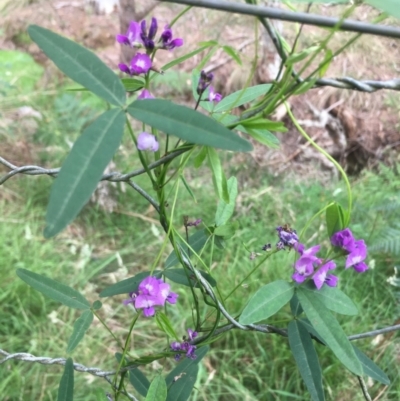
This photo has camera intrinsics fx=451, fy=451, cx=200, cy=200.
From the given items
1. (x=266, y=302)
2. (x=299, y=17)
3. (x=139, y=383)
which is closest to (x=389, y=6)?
(x=299, y=17)

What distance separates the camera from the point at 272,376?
119 cm

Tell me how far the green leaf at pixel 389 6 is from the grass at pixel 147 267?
29.3 inches

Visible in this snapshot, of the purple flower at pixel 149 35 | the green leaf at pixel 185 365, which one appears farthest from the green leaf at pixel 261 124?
the green leaf at pixel 185 365

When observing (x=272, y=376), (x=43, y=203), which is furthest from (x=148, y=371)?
(x=43, y=203)

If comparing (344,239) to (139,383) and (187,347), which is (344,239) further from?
(139,383)

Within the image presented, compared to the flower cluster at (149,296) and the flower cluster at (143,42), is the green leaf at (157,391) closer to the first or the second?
the flower cluster at (149,296)

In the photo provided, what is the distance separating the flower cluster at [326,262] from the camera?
392mm

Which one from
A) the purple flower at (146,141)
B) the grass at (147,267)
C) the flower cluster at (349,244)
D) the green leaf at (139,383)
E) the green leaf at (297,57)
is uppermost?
the green leaf at (297,57)

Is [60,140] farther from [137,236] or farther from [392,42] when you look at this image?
[392,42]

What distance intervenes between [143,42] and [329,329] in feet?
0.97

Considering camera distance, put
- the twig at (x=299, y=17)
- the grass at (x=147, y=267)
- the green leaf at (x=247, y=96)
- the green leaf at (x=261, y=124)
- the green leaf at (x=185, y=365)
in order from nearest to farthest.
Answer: the twig at (x=299, y=17)
the green leaf at (x=261, y=124)
the green leaf at (x=247, y=96)
the green leaf at (x=185, y=365)
the grass at (x=147, y=267)

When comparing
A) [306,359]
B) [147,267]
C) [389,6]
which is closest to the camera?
[389,6]

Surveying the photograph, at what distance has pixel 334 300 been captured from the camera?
42 centimetres

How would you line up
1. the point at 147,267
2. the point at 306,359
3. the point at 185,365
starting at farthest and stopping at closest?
1. the point at 147,267
2. the point at 185,365
3. the point at 306,359
